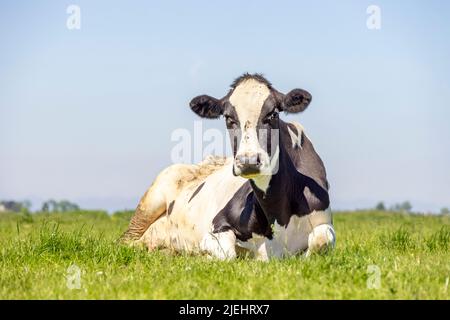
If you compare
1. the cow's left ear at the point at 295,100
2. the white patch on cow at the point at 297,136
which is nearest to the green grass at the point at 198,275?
the white patch on cow at the point at 297,136

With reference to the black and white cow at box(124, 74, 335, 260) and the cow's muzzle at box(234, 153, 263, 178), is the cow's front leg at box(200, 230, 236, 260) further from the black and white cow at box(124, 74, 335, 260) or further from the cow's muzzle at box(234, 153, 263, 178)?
the cow's muzzle at box(234, 153, 263, 178)

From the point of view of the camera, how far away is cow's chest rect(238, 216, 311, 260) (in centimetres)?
1034

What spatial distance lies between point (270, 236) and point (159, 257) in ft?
4.79

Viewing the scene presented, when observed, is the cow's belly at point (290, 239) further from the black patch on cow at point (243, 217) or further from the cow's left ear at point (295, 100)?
the cow's left ear at point (295, 100)

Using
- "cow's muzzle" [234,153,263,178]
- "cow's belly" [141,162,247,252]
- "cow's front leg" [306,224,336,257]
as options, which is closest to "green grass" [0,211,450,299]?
"cow's front leg" [306,224,336,257]

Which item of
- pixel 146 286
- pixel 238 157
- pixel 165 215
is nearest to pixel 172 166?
pixel 165 215

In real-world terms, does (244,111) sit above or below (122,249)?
above

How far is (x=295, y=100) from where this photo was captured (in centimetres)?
1043

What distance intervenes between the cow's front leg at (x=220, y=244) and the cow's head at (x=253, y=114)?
1113 millimetres

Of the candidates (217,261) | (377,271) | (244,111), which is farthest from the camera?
(244,111)

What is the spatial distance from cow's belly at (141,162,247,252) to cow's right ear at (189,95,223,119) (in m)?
1.37

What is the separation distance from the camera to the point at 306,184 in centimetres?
1063

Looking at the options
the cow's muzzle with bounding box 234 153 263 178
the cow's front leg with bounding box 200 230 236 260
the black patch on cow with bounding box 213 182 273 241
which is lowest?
the cow's front leg with bounding box 200 230 236 260

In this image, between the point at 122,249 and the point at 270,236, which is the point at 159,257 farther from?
the point at 270,236
